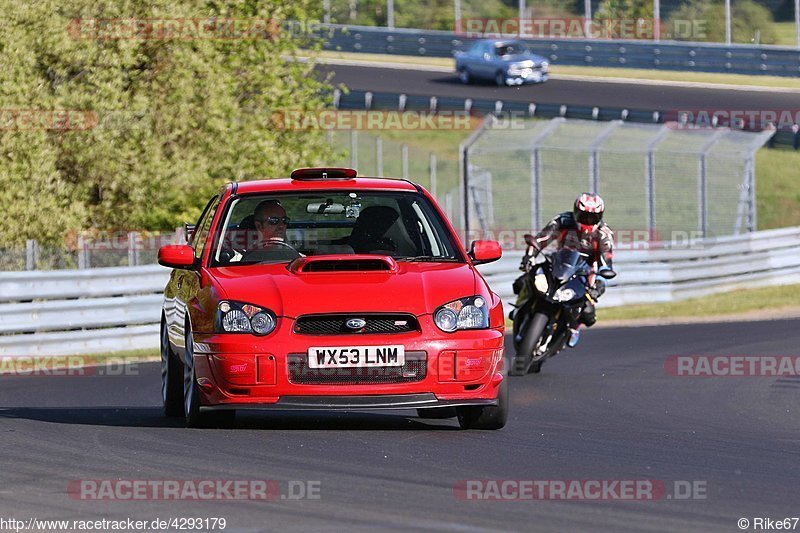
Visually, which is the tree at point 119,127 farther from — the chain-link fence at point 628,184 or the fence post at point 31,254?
the chain-link fence at point 628,184

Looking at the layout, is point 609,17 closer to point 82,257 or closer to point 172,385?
point 82,257

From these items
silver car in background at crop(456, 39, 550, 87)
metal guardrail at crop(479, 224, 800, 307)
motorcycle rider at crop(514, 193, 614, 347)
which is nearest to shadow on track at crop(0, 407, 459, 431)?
motorcycle rider at crop(514, 193, 614, 347)

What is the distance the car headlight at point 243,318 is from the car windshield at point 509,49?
40041 mm

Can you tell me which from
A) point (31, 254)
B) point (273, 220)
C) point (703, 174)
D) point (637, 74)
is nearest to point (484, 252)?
point (273, 220)

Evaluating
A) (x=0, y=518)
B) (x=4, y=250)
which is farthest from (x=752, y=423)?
(x=4, y=250)

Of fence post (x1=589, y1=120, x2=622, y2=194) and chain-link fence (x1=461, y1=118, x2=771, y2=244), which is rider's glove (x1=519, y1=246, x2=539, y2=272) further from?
chain-link fence (x1=461, y1=118, x2=771, y2=244)

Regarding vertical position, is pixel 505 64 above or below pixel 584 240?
below

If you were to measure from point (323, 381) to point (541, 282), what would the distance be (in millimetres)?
5238

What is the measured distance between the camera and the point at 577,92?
1818 inches

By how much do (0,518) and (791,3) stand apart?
41.8 m

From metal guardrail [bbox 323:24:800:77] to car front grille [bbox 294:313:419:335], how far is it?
34528mm

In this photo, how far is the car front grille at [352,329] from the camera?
863cm

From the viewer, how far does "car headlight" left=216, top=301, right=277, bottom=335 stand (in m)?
8.66

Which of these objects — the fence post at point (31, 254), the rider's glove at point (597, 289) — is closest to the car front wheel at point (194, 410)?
the rider's glove at point (597, 289)
